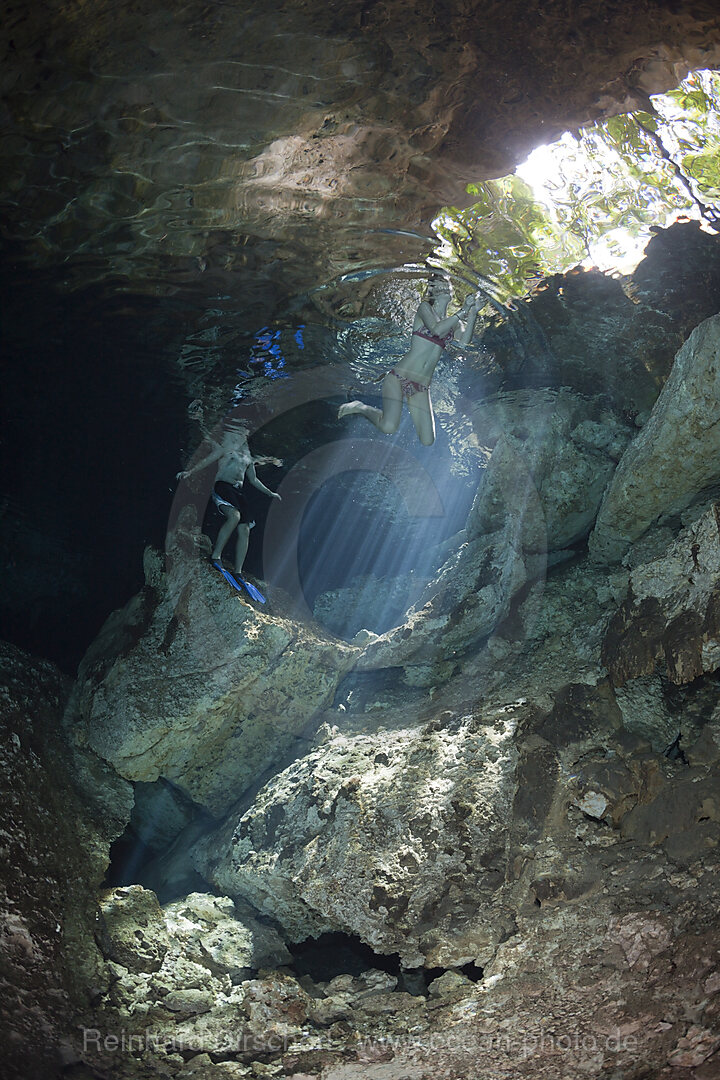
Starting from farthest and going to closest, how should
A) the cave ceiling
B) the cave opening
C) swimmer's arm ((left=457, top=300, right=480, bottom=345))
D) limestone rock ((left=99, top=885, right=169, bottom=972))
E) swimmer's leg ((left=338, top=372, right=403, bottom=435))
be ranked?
swimmer's leg ((left=338, top=372, right=403, bottom=435)) < swimmer's arm ((left=457, top=300, right=480, bottom=345)) < limestone rock ((left=99, top=885, right=169, bottom=972)) < the cave opening < the cave ceiling

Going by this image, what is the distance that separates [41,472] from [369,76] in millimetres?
4736

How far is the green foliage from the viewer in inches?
150

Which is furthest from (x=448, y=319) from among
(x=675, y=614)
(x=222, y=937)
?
(x=222, y=937)

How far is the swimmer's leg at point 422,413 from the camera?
564 centimetres

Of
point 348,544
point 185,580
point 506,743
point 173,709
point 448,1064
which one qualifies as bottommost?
point 448,1064

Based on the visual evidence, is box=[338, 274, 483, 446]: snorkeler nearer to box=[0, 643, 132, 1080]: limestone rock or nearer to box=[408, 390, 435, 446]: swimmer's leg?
box=[408, 390, 435, 446]: swimmer's leg

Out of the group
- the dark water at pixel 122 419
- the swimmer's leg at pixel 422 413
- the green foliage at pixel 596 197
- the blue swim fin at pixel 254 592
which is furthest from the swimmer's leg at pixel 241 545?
the green foliage at pixel 596 197

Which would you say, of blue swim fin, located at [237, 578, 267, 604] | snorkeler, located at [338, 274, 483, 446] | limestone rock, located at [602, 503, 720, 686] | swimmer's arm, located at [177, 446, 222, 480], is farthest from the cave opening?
swimmer's arm, located at [177, 446, 222, 480]

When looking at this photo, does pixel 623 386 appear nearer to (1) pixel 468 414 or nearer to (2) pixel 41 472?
(1) pixel 468 414

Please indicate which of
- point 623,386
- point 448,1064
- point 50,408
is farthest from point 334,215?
point 448,1064

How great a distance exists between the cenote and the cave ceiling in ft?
0.06

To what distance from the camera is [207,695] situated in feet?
18.0

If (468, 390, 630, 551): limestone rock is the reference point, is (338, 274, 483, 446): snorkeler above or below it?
above

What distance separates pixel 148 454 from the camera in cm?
668
